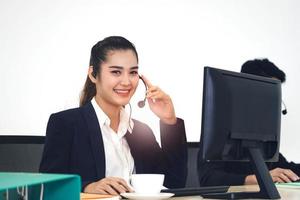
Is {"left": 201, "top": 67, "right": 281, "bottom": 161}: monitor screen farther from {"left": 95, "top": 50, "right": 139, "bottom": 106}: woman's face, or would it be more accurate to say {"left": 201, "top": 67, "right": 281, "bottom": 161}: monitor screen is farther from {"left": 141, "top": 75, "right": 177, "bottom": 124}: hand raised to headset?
{"left": 95, "top": 50, "right": 139, "bottom": 106}: woman's face

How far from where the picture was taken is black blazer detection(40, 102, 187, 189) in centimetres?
196

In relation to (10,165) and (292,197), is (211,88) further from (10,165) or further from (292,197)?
(10,165)

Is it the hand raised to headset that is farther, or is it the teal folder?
the hand raised to headset

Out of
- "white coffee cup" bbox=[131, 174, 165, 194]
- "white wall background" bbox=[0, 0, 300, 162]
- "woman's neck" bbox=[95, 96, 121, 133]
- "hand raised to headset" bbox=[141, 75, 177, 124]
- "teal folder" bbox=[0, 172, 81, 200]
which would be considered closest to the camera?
"teal folder" bbox=[0, 172, 81, 200]

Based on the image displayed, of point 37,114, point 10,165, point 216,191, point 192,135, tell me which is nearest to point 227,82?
point 216,191

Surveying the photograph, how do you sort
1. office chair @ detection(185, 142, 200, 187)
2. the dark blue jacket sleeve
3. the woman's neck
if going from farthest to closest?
office chair @ detection(185, 142, 200, 187), the woman's neck, the dark blue jacket sleeve

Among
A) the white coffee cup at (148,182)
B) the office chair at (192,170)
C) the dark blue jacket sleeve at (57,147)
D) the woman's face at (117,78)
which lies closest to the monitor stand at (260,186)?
the white coffee cup at (148,182)

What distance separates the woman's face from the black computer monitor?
0.70 meters

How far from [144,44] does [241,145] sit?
4.51ft

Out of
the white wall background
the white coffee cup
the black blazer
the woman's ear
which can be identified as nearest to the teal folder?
the white coffee cup

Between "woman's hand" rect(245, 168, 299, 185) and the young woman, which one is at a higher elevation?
the young woman

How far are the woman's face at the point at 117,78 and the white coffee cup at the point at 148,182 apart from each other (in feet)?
2.80

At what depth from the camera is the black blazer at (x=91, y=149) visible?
6.44ft

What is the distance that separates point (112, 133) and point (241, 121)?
29.1 inches
